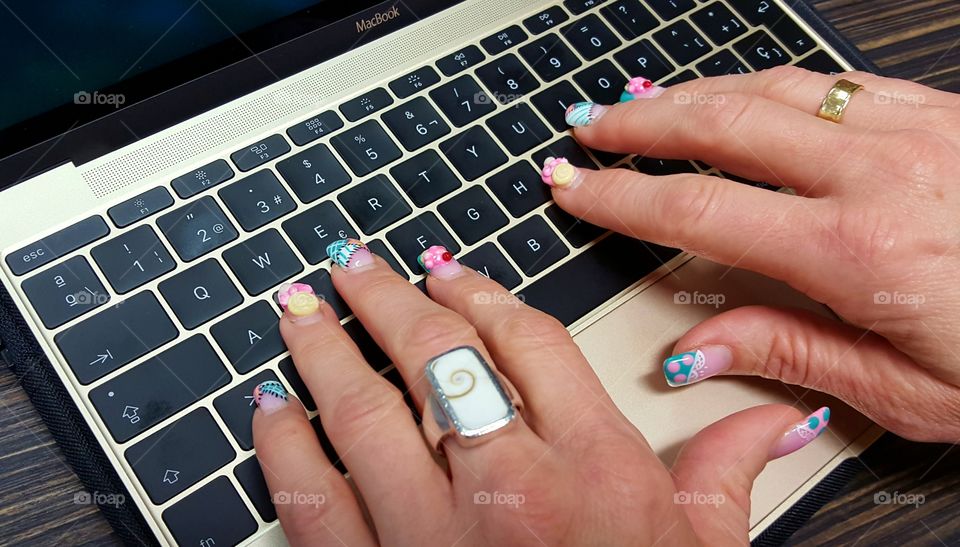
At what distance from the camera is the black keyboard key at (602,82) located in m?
0.72

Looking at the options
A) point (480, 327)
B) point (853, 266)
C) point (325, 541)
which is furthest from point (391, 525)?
point (853, 266)

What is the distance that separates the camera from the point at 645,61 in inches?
29.3

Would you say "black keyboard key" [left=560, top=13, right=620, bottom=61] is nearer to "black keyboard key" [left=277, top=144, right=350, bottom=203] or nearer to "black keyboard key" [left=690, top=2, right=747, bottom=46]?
"black keyboard key" [left=690, top=2, right=747, bottom=46]

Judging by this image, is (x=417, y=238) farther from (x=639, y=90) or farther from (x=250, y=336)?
(x=639, y=90)

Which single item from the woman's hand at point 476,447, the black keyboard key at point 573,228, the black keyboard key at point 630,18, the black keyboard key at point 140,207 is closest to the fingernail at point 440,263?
the woman's hand at point 476,447

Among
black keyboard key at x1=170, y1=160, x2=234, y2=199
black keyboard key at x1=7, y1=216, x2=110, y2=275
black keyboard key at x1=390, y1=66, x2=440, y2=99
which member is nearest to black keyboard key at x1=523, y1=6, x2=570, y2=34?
black keyboard key at x1=390, y1=66, x2=440, y2=99

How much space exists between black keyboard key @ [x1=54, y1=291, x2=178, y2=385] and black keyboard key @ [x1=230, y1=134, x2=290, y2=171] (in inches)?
5.3

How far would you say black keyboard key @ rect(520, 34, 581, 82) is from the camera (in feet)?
2.35

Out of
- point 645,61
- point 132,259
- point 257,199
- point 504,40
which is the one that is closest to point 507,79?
point 504,40

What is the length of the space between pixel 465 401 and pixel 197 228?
0.84 feet

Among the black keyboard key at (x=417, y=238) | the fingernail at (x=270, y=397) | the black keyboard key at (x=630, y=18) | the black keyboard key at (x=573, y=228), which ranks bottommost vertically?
the black keyboard key at (x=573, y=228)

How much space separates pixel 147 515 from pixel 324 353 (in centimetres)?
15

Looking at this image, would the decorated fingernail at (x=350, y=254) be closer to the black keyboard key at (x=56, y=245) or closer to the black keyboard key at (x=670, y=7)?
the black keyboard key at (x=56, y=245)

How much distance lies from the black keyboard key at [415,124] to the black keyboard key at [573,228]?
4.7 inches
